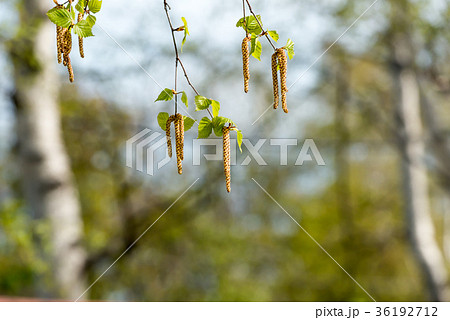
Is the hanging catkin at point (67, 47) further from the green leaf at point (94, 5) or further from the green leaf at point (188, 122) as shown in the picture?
the green leaf at point (188, 122)

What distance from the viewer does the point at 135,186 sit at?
13.1 feet

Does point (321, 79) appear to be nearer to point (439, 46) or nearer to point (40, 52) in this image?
point (439, 46)

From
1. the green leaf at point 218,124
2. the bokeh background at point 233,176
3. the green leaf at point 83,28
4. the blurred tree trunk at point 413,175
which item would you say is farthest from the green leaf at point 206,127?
the blurred tree trunk at point 413,175

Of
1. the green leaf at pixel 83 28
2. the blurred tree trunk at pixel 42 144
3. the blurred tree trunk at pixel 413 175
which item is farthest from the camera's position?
the blurred tree trunk at pixel 413 175

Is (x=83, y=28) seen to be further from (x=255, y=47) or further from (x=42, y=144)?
(x=42, y=144)

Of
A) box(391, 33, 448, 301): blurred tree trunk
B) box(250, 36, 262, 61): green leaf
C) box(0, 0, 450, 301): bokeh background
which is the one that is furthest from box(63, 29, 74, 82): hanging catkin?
box(391, 33, 448, 301): blurred tree trunk

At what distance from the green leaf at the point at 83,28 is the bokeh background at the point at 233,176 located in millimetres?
1806

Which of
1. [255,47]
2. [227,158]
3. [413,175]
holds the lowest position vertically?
[227,158]

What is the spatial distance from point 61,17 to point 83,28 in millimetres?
32

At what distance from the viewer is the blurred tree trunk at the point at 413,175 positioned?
3.12 meters

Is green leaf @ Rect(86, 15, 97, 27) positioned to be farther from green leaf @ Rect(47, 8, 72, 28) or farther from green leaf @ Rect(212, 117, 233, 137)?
green leaf @ Rect(212, 117, 233, 137)

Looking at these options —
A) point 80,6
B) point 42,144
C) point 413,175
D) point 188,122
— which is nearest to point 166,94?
point 188,122

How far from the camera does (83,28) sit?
639mm

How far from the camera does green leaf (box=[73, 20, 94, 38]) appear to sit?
63 centimetres
